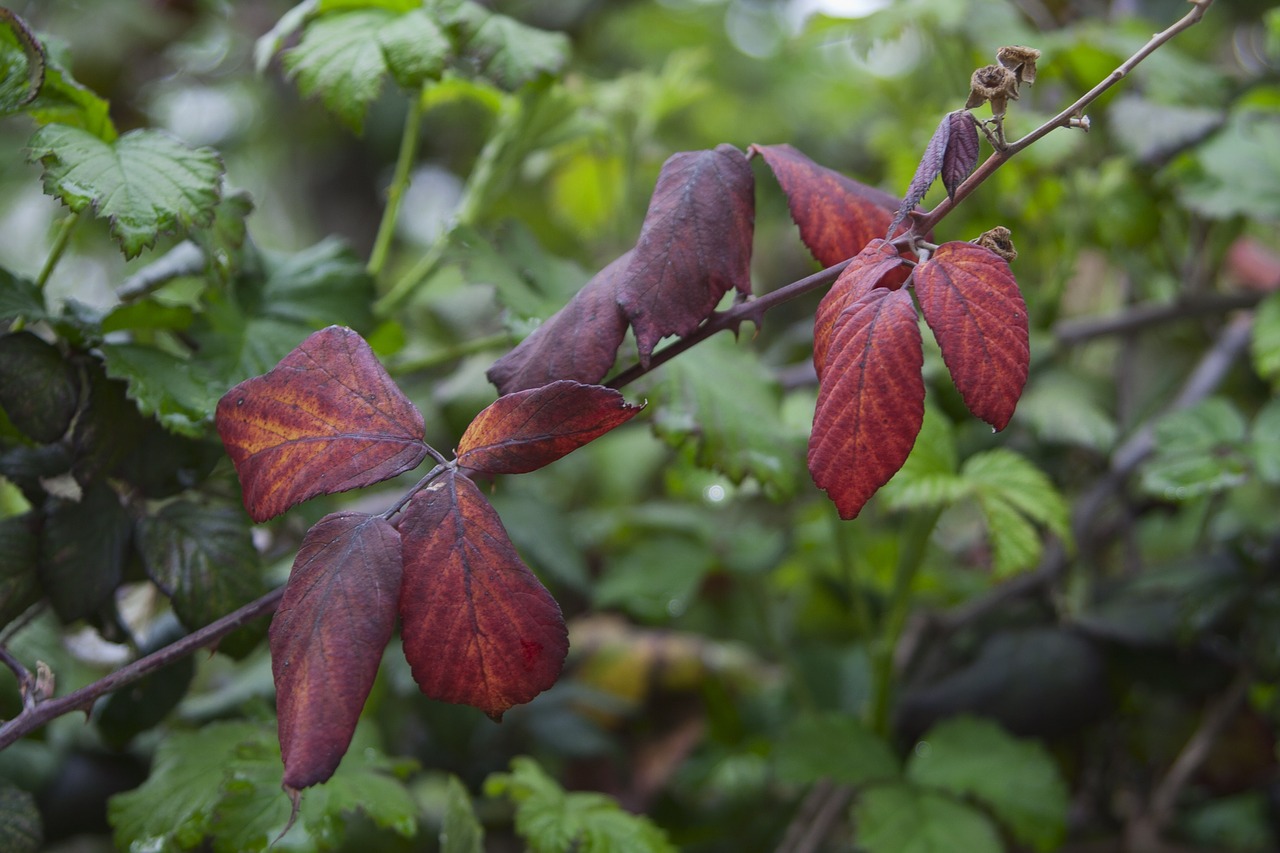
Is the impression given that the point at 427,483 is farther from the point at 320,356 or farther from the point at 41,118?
the point at 41,118

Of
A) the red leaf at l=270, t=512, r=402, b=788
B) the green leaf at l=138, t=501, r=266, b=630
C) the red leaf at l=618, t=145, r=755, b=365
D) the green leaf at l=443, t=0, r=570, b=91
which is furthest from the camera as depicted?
the green leaf at l=443, t=0, r=570, b=91

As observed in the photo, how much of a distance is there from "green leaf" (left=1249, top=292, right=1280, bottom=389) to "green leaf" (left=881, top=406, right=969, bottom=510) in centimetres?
31

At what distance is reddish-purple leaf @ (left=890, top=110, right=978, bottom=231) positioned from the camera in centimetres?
48

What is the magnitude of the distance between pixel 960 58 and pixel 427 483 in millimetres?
1076

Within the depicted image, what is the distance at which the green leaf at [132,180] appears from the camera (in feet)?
1.88

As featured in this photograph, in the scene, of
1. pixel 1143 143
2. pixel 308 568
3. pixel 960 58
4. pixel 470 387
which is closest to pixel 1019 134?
pixel 1143 143

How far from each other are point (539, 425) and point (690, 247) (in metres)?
0.14

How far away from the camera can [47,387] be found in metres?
0.61

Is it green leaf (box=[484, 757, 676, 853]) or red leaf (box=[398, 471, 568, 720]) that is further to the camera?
green leaf (box=[484, 757, 676, 853])

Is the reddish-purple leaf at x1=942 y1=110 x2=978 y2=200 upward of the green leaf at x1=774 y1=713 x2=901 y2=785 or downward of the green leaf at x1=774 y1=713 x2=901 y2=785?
upward

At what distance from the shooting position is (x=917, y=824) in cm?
85

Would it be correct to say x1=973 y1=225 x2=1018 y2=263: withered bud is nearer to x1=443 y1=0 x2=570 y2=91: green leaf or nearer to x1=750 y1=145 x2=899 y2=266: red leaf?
x1=750 y1=145 x2=899 y2=266: red leaf

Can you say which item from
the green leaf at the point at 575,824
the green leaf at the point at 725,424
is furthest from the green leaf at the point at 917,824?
the green leaf at the point at 725,424

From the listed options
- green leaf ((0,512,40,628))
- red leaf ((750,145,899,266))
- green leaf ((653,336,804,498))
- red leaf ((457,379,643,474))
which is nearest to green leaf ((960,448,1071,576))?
green leaf ((653,336,804,498))
